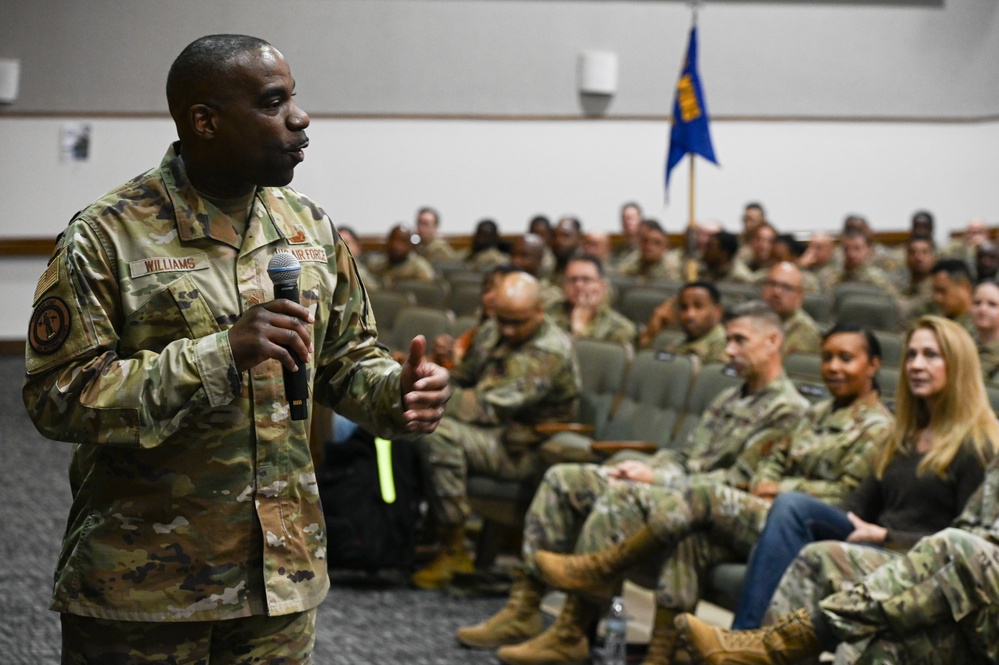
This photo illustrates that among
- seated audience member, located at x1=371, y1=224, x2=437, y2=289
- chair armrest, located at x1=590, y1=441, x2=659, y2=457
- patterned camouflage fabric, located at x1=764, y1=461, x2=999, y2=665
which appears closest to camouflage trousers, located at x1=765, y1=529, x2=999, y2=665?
patterned camouflage fabric, located at x1=764, y1=461, x2=999, y2=665

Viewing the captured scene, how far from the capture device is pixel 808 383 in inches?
177

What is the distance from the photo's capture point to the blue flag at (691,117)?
789 centimetres

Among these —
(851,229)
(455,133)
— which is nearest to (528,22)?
(455,133)

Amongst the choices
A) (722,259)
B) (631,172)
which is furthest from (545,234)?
(631,172)

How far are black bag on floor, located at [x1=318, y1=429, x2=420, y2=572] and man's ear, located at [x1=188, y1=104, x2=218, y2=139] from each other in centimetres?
302

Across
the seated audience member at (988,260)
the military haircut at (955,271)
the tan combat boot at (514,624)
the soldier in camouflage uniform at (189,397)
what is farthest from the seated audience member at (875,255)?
the soldier in camouflage uniform at (189,397)

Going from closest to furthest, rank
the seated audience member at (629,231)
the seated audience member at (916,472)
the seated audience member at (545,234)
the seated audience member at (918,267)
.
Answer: the seated audience member at (916,472), the seated audience member at (918,267), the seated audience member at (545,234), the seated audience member at (629,231)

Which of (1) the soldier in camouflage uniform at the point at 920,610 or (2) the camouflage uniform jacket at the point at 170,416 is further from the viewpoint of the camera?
(1) the soldier in camouflage uniform at the point at 920,610

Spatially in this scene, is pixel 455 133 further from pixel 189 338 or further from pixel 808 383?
pixel 189 338

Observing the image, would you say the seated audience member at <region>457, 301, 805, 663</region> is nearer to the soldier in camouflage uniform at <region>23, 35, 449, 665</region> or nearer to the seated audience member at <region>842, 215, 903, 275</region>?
the soldier in camouflage uniform at <region>23, 35, 449, 665</region>

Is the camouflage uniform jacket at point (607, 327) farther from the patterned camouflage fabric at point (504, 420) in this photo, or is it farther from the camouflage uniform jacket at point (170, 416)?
the camouflage uniform jacket at point (170, 416)

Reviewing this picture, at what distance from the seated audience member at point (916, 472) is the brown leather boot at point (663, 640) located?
288mm

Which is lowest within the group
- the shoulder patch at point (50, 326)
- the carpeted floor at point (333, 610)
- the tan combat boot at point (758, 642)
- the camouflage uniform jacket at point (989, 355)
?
the carpeted floor at point (333, 610)

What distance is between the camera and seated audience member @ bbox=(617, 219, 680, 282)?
9945 mm
